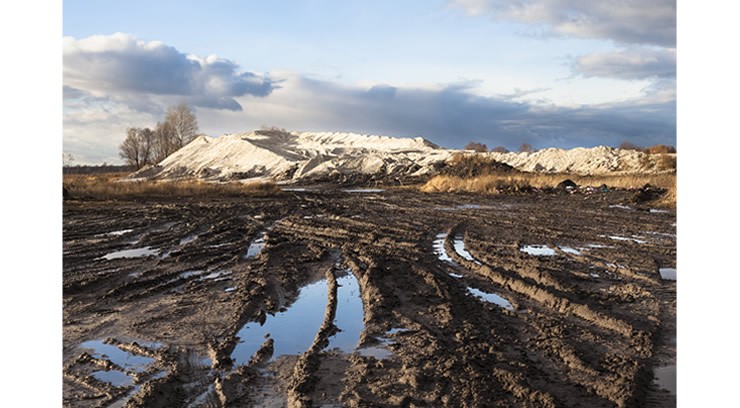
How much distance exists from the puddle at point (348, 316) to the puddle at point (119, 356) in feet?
5.32

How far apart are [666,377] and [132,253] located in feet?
30.7

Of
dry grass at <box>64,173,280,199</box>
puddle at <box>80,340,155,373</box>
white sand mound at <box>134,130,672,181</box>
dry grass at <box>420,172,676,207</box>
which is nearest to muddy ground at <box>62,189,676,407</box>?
puddle at <box>80,340,155,373</box>

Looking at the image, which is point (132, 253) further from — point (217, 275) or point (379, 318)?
point (379, 318)

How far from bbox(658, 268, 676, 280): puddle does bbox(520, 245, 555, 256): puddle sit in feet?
6.37

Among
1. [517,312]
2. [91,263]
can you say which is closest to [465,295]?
[517,312]

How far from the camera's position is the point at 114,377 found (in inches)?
186

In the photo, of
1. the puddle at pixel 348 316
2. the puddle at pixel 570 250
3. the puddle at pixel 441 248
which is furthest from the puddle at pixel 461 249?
the puddle at pixel 348 316

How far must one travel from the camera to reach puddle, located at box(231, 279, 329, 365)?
17.6ft

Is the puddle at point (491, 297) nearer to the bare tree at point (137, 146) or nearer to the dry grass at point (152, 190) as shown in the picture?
the dry grass at point (152, 190)

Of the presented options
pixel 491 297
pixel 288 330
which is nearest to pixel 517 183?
pixel 491 297

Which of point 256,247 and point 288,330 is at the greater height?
point 256,247

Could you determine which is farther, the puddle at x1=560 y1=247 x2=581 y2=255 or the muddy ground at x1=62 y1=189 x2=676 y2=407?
the puddle at x1=560 y1=247 x2=581 y2=255

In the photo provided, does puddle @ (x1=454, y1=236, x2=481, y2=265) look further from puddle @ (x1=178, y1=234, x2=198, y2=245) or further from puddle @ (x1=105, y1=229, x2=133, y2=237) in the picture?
puddle @ (x1=105, y1=229, x2=133, y2=237)
